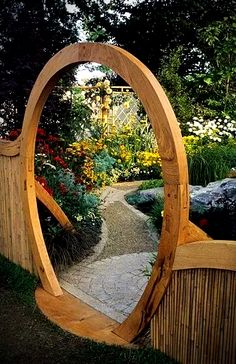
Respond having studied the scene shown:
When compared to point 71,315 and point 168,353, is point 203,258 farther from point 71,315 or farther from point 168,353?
point 71,315

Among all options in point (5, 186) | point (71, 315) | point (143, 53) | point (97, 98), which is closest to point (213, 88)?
point (97, 98)

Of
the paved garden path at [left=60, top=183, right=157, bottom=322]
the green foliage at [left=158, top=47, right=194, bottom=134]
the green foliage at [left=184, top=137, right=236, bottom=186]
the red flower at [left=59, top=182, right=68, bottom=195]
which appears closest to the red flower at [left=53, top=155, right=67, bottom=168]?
the red flower at [left=59, top=182, right=68, bottom=195]

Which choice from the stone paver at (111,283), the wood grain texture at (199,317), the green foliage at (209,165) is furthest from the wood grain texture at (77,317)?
the green foliage at (209,165)

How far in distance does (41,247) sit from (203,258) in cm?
209

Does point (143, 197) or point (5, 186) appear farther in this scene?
point (143, 197)

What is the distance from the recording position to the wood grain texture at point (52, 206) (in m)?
4.64

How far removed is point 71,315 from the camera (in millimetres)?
3611

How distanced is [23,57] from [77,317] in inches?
236

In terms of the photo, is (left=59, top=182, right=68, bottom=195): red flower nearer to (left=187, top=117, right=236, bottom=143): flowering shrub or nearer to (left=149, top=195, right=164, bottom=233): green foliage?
(left=149, top=195, right=164, bottom=233): green foliage

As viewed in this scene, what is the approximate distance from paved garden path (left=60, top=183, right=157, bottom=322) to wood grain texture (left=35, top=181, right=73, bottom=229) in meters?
0.49

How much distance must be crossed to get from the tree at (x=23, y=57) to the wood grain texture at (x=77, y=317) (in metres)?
4.97

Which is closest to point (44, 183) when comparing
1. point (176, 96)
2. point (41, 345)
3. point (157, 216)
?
point (157, 216)

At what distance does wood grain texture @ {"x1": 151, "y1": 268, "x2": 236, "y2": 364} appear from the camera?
2.36 metres

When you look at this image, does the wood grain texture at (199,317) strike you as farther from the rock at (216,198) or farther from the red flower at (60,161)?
the red flower at (60,161)
